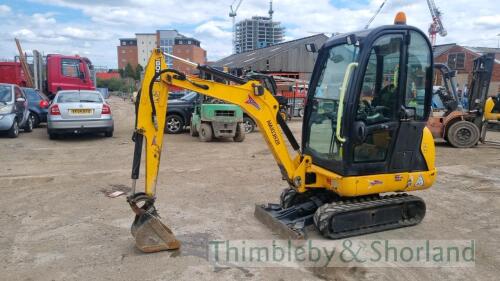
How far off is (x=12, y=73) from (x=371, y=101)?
18.5m

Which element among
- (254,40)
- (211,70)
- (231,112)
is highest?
(254,40)

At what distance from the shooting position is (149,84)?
448cm

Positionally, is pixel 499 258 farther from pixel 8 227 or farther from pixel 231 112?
pixel 231 112

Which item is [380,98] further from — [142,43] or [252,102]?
[142,43]

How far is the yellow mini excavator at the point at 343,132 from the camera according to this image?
4527 millimetres

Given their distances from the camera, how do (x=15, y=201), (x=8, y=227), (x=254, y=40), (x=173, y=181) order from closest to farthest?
(x=8, y=227), (x=15, y=201), (x=173, y=181), (x=254, y=40)

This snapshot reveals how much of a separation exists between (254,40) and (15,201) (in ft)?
188

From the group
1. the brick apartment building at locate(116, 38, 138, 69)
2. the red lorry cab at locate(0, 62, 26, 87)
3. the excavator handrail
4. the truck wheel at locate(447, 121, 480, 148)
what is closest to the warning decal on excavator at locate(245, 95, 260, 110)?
the excavator handrail

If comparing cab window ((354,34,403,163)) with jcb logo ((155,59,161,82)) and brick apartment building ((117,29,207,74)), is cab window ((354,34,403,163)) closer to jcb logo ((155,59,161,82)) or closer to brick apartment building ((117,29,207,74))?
jcb logo ((155,59,161,82))

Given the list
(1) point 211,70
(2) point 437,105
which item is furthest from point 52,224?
(2) point 437,105

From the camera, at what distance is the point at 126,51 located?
330 ft

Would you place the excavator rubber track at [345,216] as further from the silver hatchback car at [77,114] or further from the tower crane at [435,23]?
the tower crane at [435,23]

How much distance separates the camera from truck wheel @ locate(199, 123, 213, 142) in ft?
41.2

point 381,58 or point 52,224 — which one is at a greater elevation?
point 381,58
